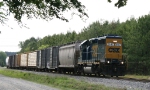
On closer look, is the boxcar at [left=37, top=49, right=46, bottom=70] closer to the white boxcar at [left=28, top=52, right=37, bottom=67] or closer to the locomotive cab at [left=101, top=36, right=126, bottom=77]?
the white boxcar at [left=28, top=52, right=37, bottom=67]

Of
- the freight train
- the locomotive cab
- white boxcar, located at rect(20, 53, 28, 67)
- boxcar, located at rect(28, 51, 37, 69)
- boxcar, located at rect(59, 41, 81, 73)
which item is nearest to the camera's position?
the locomotive cab

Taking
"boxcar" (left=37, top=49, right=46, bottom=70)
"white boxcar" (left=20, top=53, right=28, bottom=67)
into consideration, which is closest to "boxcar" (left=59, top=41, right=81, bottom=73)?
"boxcar" (left=37, top=49, right=46, bottom=70)

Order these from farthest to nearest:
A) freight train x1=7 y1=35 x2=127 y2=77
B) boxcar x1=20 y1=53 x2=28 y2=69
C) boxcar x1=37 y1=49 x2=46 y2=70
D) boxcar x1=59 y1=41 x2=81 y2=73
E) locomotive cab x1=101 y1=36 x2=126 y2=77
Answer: boxcar x1=20 y1=53 x2=28 y2=69 < boxcar x1=37 y1=49 x2=46 y2=70 < boxcar x1=59 y1=41 x2=81 y2=73 < freight train x1=7 y1=35 x2=127 y2=77 < locomotive cab x1=101 y1=36 x2=126 y2=77

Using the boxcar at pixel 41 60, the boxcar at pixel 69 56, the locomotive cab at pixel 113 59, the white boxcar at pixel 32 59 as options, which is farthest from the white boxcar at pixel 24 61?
the locomotive cab at pixel 113 59

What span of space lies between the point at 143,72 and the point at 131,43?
5361mm

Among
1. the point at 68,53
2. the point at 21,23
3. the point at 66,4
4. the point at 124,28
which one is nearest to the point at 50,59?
the point at 68,53

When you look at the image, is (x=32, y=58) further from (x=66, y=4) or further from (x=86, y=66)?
(x=66, y=4)

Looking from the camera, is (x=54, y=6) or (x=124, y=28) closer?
(x=54, y=6)

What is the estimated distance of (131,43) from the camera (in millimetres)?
50000

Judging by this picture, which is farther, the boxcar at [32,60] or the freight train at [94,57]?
the boxcar at [32,60]

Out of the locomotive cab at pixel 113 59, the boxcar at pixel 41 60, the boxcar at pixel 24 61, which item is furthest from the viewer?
the boxcar at pixel 24 61

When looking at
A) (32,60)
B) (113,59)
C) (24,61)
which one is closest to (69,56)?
(113,59)

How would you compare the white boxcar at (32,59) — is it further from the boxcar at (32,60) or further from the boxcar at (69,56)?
the boxcar at (69,56)

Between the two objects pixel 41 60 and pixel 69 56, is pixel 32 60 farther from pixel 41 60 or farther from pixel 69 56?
pixel 69 56
